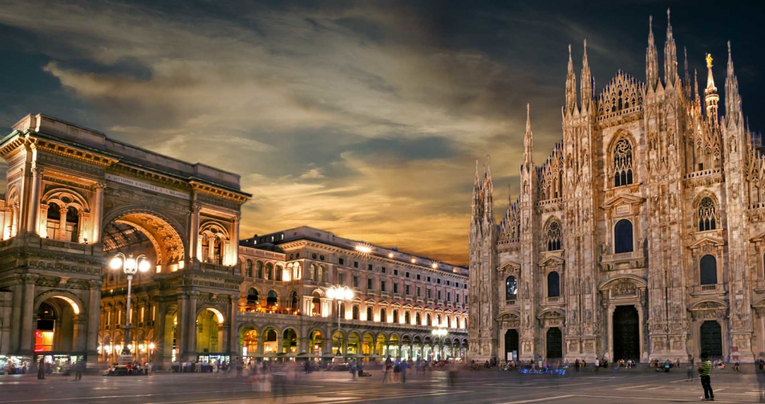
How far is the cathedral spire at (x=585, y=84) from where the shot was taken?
218 ft

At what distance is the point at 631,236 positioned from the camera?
62312 millimetres

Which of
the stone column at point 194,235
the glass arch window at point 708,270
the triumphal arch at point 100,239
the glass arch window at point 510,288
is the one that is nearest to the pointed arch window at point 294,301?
the triumphal arch at point 100,239

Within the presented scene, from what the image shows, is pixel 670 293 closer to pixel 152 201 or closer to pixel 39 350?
pixel 152 201

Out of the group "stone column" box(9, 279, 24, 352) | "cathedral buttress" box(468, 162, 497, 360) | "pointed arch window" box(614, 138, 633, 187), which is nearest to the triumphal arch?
"stone column" box(9, 279, 24, 352)

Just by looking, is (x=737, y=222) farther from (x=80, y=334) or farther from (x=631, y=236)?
(x=80, y=334)

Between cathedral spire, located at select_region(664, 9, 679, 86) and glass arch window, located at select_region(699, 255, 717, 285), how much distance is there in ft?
49.7

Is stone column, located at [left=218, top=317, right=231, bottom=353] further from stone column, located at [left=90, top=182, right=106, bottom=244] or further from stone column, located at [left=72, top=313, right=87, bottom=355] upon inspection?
stone column, located at [left=90, top=182, right=106, bottom=244]

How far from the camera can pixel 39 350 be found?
53.1 meters

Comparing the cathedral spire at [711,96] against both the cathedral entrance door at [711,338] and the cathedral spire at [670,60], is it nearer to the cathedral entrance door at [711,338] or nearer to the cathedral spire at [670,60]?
the cathedral spire at [670,60]

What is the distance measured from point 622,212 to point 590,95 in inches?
462

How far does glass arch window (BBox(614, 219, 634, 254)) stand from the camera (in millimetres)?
62406

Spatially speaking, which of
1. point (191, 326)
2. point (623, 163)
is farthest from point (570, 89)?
point (191, 326)

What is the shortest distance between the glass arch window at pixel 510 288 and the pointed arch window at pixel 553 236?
4.98m

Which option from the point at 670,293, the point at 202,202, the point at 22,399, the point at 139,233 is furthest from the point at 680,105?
the point at 22,399
